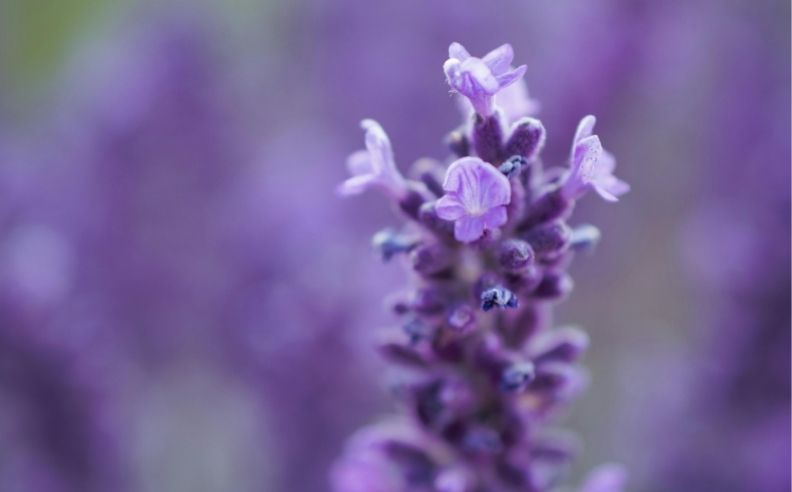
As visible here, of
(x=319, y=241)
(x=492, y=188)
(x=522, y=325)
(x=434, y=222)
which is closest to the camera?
(x=492, y=188)

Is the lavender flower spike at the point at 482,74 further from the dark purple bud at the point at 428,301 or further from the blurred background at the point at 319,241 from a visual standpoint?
the blurred background at the point at 319,241

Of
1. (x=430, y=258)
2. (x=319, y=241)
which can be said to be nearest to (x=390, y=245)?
(x=430, y=258)

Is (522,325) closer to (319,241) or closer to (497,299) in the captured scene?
(497,299)

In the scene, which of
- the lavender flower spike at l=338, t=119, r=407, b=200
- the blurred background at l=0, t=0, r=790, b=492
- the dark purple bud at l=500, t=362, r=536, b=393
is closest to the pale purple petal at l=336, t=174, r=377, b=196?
the lavender flower spike at l=338, t=119, r=407, b=200

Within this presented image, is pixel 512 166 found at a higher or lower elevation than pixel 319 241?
lower

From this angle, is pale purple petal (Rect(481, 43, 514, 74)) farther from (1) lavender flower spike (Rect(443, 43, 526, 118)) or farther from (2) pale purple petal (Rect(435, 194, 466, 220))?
(2) pale purple petal (Rect(435, 194, 466, 220))
